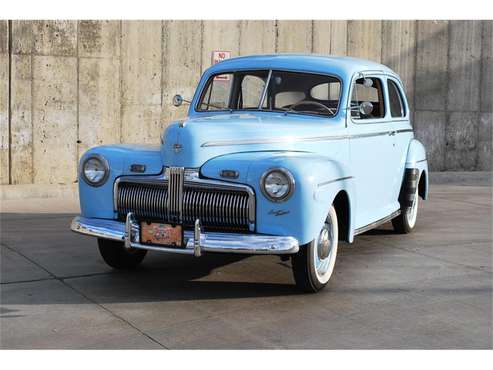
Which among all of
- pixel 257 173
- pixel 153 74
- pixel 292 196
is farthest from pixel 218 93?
pixel 153 74

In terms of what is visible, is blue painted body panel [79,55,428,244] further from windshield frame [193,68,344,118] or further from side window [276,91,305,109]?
side window [276,91,305,109]

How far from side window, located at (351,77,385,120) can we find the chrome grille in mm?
1768

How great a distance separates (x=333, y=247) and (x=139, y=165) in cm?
157

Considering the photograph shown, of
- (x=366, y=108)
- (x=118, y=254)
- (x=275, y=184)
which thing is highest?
(x=366, y=108)

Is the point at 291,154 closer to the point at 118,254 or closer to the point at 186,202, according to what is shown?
the point at 186,202

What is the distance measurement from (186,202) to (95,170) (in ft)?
2.93

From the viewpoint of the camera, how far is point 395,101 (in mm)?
7863

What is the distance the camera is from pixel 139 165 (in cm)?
570

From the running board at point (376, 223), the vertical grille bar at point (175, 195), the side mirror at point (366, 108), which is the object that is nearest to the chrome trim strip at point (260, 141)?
the vertical grille bar at point (175, 195)

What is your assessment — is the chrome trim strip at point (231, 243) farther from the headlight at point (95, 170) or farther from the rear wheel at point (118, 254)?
the rear wheel at point (118, 254)

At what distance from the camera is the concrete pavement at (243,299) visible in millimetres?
Result: 4582

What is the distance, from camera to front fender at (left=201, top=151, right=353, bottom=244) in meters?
5.20
